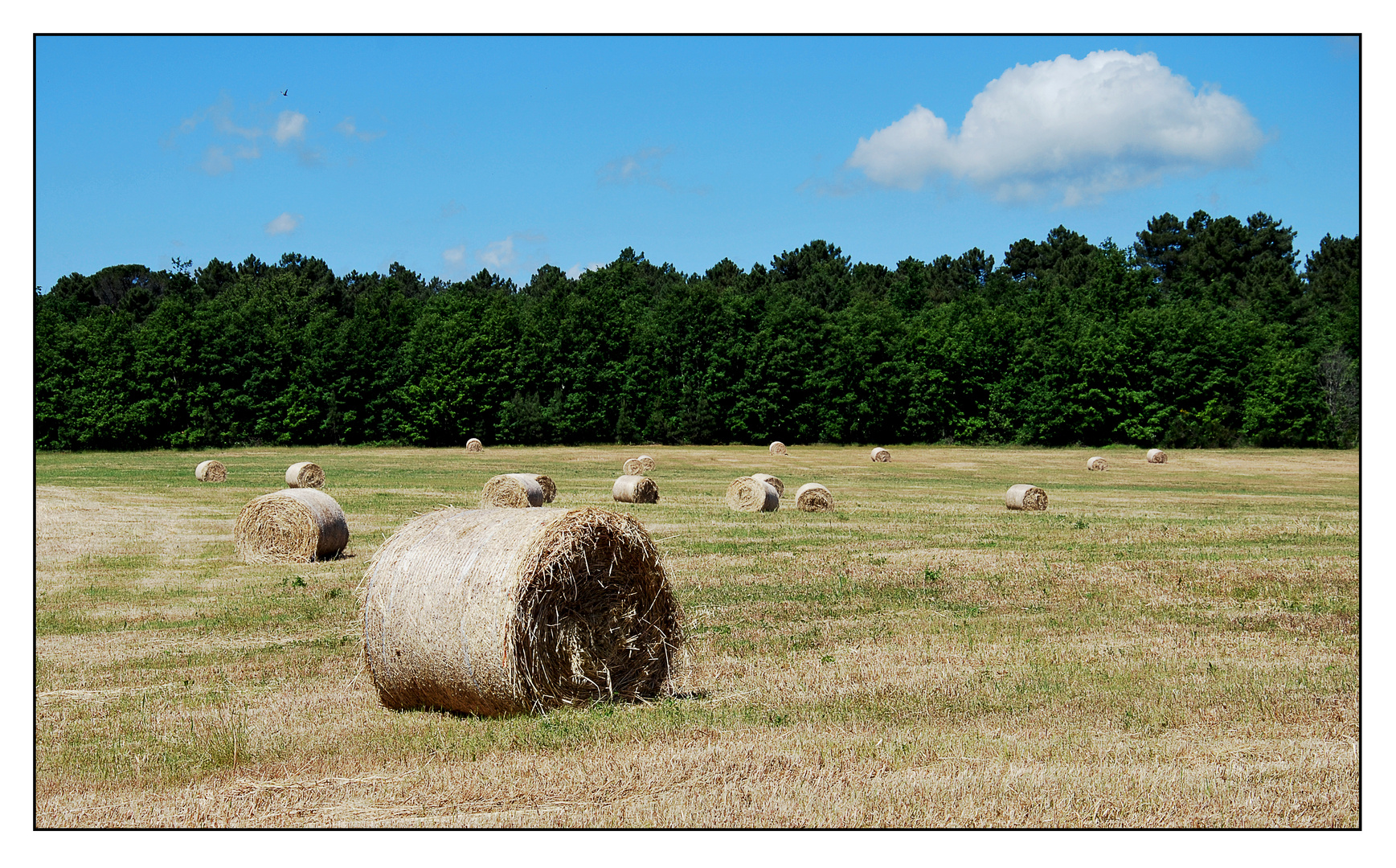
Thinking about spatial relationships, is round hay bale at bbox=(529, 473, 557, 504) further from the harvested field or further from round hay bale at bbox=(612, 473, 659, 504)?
the harvested field

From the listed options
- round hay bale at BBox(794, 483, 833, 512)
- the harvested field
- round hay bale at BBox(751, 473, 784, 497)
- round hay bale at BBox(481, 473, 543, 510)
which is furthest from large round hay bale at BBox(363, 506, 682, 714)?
round hay bale at BBox(751, 473, 784, 497)

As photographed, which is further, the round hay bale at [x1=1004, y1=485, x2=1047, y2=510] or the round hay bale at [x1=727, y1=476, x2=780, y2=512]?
the round hay bale at [x1=1004, y1=485, x2=1047, y2=510]

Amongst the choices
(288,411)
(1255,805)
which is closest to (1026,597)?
(1255,805)

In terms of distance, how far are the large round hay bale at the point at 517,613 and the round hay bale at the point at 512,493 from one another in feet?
58.4

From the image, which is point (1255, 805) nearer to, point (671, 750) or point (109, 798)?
point (671, 750)

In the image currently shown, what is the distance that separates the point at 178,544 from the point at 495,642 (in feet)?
44.7

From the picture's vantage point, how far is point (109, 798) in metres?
6.73

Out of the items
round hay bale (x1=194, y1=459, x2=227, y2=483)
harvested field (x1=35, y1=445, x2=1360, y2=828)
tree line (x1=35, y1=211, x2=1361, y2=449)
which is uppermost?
tree line (x1=35, y1=211, x2=1361, y2=449)

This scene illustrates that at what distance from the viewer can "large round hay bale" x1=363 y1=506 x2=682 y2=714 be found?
8.71 metres

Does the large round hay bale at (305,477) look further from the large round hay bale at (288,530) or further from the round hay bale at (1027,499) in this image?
the round hay bale at (1027,499)

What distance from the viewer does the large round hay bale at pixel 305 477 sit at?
3553 cm

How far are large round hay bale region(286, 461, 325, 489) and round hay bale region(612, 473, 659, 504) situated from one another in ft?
34.6

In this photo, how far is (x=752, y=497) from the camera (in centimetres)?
2695

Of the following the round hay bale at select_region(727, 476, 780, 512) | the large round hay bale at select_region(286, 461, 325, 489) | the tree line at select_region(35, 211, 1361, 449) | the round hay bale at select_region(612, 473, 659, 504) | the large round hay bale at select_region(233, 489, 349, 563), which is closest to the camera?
the large round hay bale at select_region(233, 489, 349, 563)
